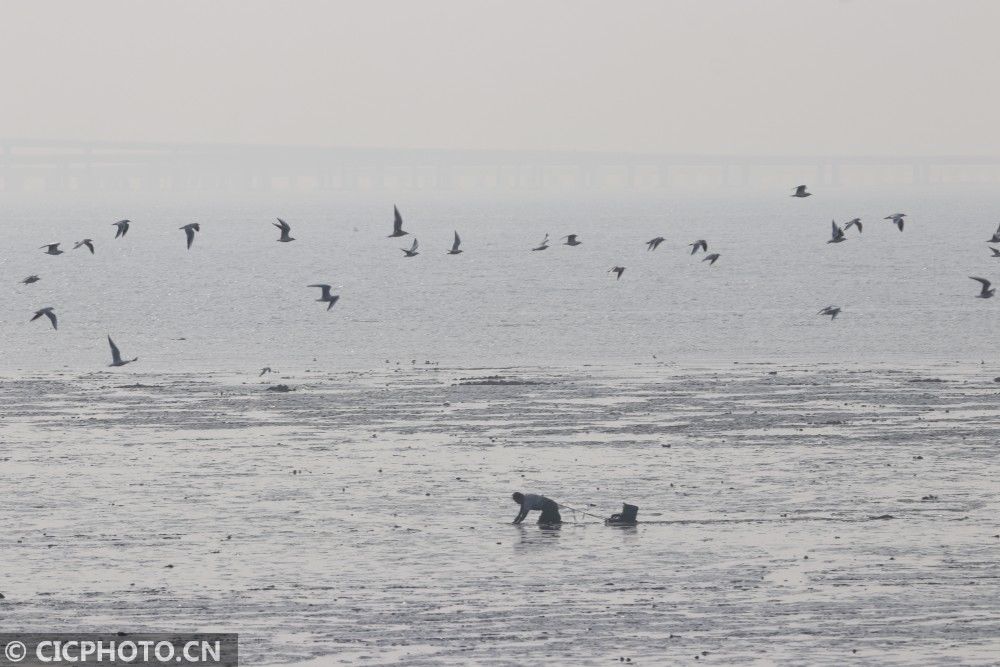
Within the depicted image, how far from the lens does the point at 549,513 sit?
29.1m

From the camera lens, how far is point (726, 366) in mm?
61625

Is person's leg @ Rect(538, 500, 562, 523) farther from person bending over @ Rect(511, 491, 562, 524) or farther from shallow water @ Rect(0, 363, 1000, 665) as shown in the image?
shallow water @ Rect(0, 363, 1000, 665)

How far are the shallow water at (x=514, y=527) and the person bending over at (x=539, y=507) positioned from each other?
0.92ft

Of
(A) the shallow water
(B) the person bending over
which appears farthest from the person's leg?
(A) the shallow water

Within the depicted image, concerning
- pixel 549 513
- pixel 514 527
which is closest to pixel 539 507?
pixel 549 513

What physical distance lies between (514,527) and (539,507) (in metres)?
0.55

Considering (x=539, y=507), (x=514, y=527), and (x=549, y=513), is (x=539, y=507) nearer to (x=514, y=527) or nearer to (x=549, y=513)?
(x=549, y=513)

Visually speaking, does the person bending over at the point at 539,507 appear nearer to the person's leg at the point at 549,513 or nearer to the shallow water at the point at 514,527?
the person's leg at the point at 549,513

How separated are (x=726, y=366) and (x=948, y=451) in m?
24.4

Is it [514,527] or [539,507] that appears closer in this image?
→ [539,507]

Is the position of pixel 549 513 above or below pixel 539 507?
below

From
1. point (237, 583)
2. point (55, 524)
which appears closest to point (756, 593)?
point (237, 583)

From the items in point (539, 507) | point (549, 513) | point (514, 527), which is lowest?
point (514, 527)

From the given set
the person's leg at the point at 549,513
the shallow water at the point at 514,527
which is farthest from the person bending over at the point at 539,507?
the shallow water at the point at 514,527
